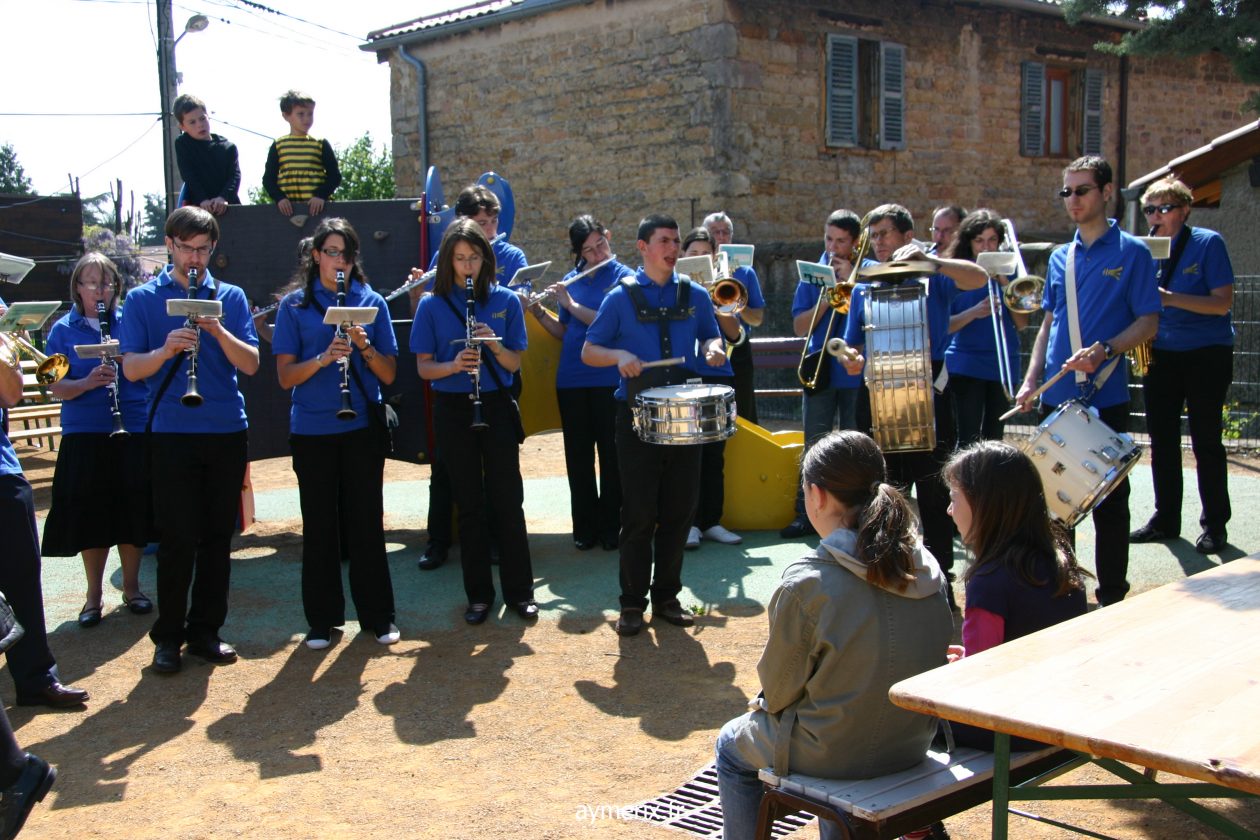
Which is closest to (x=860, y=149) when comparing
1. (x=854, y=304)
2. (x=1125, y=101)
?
(x=1125, y=101)

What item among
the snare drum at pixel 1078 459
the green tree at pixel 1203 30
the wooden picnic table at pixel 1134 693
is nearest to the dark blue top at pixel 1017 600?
the wooden picnic table at pixel 1134 693

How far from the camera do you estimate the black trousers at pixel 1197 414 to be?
6.65 meters

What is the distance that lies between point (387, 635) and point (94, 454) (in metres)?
1.71

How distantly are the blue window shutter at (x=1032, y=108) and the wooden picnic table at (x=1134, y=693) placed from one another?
17357 mm

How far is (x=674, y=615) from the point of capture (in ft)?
19.4

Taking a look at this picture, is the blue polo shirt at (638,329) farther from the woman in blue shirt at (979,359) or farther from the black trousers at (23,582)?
the black trousers at (23,582)

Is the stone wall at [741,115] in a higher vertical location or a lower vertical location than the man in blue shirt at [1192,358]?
higher

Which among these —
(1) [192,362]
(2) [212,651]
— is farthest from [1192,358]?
(2) [212,651]

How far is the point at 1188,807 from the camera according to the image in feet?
9.38

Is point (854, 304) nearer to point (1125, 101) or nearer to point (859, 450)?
point (859, 450)

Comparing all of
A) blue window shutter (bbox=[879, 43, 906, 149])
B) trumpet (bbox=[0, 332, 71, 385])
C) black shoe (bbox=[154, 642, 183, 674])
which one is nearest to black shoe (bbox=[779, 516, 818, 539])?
black shoe (bbox=[154, 642, 183, 674])

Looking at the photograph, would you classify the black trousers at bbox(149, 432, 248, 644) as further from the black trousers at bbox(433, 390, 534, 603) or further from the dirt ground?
the black trousers at bbox(433, 390, 534, 603)

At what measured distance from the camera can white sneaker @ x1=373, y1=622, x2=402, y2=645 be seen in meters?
5.82

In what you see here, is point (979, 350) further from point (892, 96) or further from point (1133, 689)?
point (892, 96)
